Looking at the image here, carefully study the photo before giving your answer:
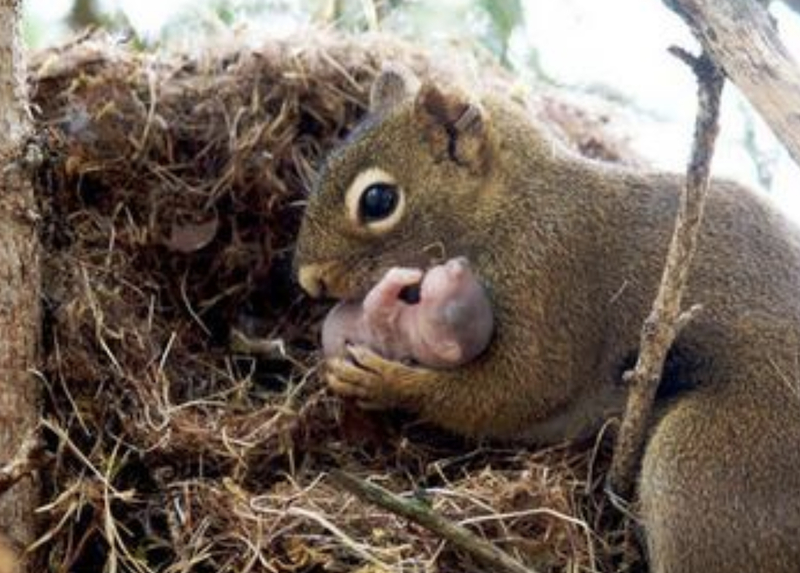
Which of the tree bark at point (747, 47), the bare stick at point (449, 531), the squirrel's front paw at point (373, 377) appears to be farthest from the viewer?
the squirrel's front paw at point (373, 377)

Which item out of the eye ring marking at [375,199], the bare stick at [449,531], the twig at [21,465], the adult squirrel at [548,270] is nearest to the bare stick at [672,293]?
the adult squirrel at [548,270]

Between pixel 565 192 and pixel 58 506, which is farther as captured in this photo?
pixel 565 192

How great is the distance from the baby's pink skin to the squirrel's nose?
152 mm

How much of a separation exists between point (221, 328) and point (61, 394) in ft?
2.72

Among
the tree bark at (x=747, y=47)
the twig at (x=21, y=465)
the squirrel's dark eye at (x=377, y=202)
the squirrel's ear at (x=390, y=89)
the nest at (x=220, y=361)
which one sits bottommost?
the nest at (x=220, y=361)

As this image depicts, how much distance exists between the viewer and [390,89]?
4.30m

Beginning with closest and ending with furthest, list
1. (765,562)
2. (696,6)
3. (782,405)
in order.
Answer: (696,6), (765,562), (782,405)

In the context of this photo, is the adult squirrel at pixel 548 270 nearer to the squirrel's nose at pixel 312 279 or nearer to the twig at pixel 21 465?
the squirrel's nose at pixel 312 279

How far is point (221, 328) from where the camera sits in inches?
175

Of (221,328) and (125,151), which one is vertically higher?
(125,151)

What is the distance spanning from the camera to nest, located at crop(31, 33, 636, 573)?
3418mm

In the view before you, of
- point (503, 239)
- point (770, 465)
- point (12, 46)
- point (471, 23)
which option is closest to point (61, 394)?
point (12, 46)

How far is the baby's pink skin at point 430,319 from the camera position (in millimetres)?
3732

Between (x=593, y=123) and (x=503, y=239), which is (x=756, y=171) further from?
(x=503, y=239)
